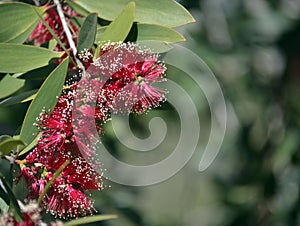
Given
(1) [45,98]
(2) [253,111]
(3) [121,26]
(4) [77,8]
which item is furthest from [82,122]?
(2) [253,111]

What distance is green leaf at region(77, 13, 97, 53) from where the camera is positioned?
1.26 metres

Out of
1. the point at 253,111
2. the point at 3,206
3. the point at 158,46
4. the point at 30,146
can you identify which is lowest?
the point at 253,111

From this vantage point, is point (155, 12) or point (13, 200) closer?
point (13, 200)

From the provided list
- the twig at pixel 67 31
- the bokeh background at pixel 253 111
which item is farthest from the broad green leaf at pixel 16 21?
the bokeh background at pixel 253 111

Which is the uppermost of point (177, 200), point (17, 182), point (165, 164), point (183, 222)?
point (17, 182)

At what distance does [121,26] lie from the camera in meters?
1.28

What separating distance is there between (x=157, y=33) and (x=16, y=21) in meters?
0.28

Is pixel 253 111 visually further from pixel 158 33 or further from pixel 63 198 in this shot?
pixel 63 198

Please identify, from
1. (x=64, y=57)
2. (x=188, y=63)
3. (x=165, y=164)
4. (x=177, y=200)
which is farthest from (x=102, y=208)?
(x=177, y=200)

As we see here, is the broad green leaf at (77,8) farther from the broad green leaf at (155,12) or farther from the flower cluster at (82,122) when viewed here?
the flower cluster at (82,122)

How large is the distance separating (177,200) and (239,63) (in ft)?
4.50

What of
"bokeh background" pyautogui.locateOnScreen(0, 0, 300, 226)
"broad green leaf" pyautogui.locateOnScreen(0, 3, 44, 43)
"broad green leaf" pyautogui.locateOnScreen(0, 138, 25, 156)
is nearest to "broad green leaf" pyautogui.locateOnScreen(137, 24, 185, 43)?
"broad green leaf" pyautogui.locateOnScreen(0, 3, 44, 43)

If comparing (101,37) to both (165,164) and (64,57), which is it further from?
(165,164)

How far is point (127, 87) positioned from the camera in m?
1.27
